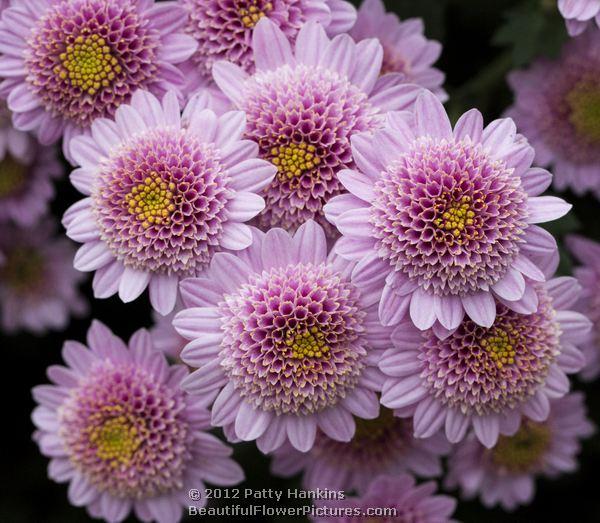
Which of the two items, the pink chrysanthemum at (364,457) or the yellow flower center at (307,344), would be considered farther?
the pink chrysanthemum at (364,457)

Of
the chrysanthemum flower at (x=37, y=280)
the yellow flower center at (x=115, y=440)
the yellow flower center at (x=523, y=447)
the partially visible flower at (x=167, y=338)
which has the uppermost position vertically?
the yellow flower center at (x=523, y=447)

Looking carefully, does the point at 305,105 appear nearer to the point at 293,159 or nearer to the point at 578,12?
the point at 293,159

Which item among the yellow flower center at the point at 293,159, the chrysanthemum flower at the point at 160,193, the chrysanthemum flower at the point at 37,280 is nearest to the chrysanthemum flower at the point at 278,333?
the chrysanthemum flower at the point at 160,193

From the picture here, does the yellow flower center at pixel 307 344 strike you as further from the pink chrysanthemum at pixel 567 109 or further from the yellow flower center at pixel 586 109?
the yellow flower center at pixel 586 109

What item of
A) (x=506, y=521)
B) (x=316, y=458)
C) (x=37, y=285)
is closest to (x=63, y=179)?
(x=37, y=285)

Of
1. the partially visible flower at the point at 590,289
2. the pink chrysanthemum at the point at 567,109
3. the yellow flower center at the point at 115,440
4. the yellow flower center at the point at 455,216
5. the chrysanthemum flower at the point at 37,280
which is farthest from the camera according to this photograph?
the chrysanthemum flower at the point at 37,280
